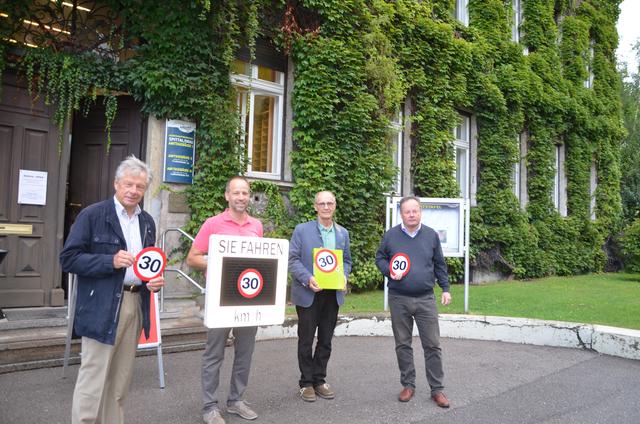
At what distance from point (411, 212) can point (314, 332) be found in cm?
142

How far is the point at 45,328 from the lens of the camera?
241 inches

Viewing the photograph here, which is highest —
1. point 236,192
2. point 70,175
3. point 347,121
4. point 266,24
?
point 266,24

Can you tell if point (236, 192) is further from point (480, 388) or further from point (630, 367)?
point (630, 367)

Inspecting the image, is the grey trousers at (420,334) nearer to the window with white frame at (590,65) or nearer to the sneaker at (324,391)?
the sneaker at (324,391)

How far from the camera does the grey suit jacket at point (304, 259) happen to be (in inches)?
181

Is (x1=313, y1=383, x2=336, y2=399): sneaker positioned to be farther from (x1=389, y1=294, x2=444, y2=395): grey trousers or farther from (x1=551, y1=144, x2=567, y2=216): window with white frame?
(x1=551, y1=144, x2=567, y2=216): window with white frame

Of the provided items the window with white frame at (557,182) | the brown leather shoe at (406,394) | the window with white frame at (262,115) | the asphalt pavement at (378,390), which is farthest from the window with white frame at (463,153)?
the brown leather shoe at (406,394)

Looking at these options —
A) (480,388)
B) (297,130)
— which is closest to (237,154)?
(297,130)

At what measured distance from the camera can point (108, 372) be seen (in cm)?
332

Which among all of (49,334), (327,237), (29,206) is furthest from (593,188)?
(49,334)

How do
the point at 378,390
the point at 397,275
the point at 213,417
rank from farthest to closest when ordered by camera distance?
the point at 378,390 → the point at 397,275 → the point at 213,417

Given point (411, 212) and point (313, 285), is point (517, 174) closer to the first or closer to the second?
point (411, 212)

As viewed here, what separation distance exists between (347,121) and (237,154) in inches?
93.1

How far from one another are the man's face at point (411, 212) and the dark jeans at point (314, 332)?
96 centimetres
